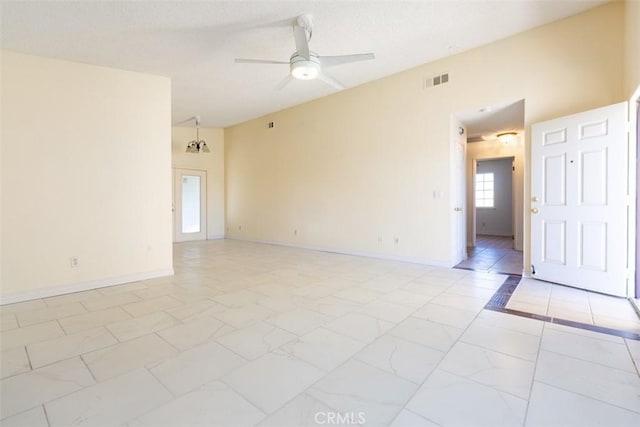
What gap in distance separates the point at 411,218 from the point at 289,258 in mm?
2397

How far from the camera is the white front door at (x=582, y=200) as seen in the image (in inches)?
126

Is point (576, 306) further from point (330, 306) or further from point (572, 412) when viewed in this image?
point (330, 306)

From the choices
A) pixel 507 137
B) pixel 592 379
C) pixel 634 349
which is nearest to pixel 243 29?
pixel 592 379

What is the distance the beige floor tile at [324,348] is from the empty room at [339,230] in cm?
2

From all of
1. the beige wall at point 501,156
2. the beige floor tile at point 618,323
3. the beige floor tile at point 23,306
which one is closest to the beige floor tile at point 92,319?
the beige floor tile at point 23,306

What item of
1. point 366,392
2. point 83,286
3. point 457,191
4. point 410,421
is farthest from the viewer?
point 457,191

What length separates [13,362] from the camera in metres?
2.03

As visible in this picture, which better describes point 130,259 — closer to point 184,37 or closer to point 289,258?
point 289,258

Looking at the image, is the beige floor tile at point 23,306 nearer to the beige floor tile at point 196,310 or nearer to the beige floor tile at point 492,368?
the beige floor tile at point 196,310

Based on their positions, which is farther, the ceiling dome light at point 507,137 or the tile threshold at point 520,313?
the ceiling dome light at point 507,137

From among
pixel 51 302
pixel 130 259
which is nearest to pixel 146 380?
pixel 51 302

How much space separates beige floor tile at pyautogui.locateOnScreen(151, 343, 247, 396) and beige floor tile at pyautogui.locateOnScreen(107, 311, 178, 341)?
613mm

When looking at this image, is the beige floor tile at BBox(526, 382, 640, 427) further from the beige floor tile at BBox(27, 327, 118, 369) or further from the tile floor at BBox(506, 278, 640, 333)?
the beige floor tile at BBox(27, 327, 118, 369)

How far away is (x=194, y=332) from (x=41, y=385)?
930 mm
